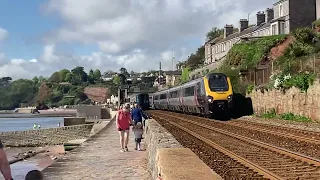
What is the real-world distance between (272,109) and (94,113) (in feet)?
201

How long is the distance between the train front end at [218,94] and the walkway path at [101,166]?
14.8 m

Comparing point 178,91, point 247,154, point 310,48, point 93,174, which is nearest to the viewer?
point 93,174

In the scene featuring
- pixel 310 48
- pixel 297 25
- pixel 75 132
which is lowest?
pixel 75 132

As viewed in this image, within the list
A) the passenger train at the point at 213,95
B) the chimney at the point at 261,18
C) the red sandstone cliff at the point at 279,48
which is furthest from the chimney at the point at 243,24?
the passenger train at the point at 213,95

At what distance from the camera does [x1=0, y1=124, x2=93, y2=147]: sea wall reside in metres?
59.5

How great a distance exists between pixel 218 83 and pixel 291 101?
233 inches

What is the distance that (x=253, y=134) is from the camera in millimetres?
20531

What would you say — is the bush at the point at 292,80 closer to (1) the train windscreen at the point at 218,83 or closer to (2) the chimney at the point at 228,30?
(1) the train windscreen at the point at 218,83

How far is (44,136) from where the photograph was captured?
61.4m

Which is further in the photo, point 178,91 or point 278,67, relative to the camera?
point 178,91

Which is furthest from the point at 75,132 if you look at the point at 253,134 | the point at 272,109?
the point at 253,134

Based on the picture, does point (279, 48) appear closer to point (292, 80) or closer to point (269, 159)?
point (292, 80)

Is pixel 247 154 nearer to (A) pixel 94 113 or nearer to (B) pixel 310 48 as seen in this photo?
(B) pixel 310 48

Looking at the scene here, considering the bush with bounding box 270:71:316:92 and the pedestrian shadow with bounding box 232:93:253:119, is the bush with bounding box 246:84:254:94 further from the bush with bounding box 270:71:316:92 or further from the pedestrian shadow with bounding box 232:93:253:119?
the bush with bounding box 270:71:316:92
